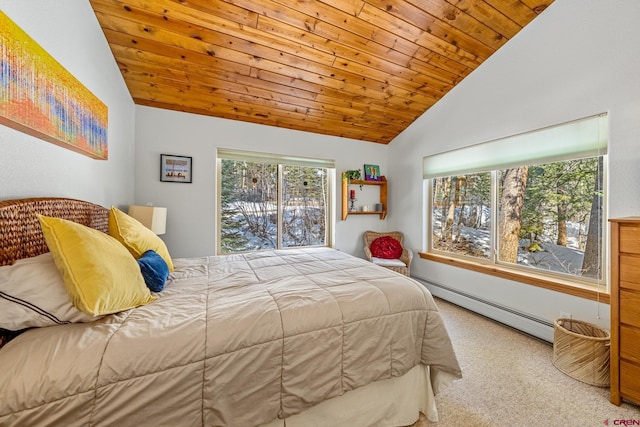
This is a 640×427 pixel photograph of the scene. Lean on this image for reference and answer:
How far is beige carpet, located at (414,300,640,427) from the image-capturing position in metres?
1.37

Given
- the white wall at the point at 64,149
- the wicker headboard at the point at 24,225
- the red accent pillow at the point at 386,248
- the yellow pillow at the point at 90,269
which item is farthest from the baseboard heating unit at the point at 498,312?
the white wall at the point at 64,149

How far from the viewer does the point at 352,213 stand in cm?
360

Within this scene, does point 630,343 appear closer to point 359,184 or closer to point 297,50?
point 359,184

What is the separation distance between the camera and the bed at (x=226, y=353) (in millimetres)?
750

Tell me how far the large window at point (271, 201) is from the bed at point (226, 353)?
1551 mm

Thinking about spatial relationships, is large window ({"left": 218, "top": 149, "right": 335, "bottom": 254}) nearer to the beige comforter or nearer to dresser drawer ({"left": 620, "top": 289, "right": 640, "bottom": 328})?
the beige comforter

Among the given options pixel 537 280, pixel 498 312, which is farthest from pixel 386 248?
pixel 537 280

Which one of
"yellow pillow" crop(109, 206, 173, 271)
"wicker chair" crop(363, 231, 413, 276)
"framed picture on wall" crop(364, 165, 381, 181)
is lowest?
"wicker chair" crop(363, 231, 413, 276)

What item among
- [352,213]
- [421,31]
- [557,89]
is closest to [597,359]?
[557,89]

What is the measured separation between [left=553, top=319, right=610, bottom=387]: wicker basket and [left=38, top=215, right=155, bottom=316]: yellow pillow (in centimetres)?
275

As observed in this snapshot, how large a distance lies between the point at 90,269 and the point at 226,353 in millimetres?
617

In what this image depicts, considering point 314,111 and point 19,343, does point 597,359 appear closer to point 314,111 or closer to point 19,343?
point 19,343

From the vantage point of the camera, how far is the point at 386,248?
349cm

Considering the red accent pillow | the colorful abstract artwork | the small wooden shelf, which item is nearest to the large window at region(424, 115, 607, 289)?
the red accent pillow
